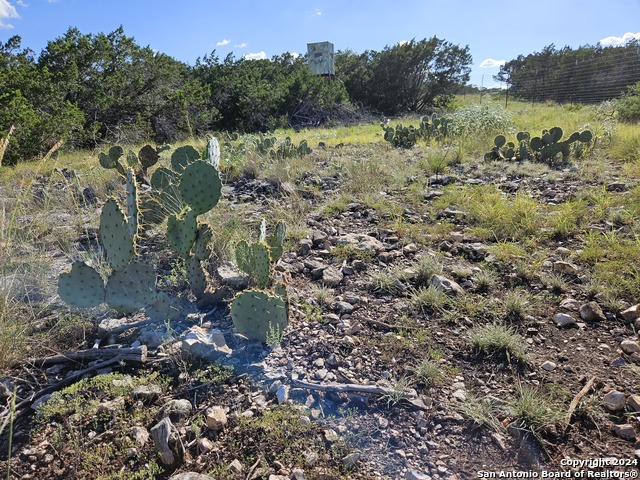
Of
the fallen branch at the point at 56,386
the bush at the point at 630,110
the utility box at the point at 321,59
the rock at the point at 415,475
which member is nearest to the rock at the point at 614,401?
the rock at the point at 415,475

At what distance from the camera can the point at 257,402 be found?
64.6 inches

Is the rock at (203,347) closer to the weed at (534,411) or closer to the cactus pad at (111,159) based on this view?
the weed at (534,411)

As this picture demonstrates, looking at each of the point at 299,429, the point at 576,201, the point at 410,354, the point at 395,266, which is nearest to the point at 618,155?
the point at 576,201

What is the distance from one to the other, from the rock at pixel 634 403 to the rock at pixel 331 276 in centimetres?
157

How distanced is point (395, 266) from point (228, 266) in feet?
3.73

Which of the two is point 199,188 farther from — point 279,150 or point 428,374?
point 279,150

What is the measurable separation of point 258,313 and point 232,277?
2.01 ft

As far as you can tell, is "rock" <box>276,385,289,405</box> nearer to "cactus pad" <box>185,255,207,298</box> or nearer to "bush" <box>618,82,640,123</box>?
"cactus pad" <box>185,255,207,298</box>

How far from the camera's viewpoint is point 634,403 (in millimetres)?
1560

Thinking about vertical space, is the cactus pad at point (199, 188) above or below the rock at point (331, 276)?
above

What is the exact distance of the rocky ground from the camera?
1396mm

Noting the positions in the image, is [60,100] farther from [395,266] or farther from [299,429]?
[299,429]

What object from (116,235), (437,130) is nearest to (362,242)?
(116,235)

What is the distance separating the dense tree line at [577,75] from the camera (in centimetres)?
1388
